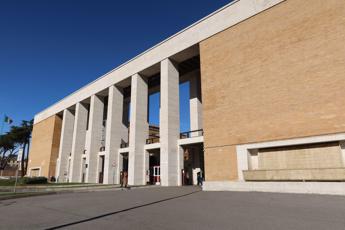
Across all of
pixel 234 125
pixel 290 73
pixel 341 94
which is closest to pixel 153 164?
pixel 234 125

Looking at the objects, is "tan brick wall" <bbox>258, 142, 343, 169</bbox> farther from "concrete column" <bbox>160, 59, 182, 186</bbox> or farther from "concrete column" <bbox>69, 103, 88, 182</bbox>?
"concrete column" <bbox>69, 103, 88, 182</bbox>

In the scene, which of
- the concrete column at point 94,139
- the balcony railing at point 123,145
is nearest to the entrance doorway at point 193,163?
the balcony railing at point 123,145

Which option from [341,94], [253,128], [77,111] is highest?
[77,111]

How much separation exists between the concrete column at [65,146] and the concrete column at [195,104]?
23.1 meters

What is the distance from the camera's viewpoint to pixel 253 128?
58.2 ft

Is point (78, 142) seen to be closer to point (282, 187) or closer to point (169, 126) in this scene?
point (169, 126)

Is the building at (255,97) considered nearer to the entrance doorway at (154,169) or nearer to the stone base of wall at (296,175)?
the stone base of wall at (296,175)

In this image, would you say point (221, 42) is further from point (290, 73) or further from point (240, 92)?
point (290, 73)

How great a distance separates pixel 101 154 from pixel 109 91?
8027 millimetres

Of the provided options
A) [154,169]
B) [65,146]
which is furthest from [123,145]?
[65,146]

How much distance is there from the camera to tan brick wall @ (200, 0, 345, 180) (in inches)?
598

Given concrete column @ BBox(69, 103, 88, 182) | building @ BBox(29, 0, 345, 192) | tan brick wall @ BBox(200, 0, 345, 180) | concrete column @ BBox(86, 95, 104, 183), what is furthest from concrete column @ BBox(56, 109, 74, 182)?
tan brick wall @ BBox(200, 0, 345, 180)

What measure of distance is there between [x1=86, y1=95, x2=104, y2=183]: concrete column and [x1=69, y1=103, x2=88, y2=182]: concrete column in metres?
3.74

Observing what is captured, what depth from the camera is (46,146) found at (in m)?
46.2
